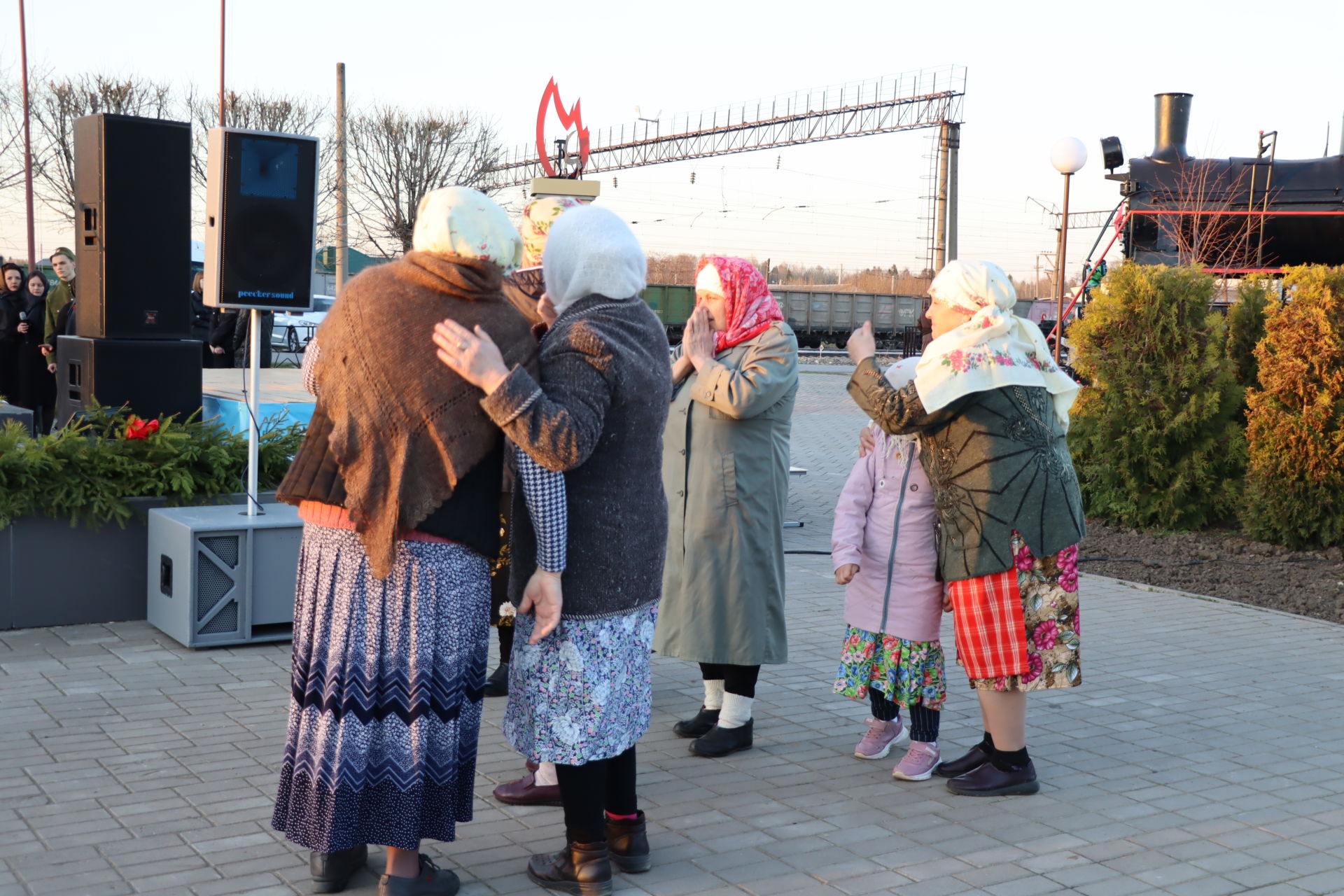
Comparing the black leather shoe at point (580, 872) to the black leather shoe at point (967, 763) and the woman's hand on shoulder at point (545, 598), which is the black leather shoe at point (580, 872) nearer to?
the woman's hand on shoulder at point (545, 598)

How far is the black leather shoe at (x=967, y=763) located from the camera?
4.11m

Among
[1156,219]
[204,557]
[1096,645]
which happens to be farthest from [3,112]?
[1096,645]

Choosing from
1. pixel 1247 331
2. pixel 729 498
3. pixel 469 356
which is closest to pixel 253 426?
pixel 729 498

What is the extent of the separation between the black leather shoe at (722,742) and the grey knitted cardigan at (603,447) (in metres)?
1.36

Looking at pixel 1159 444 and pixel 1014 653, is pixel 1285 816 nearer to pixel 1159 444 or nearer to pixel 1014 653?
pixel 1014 653

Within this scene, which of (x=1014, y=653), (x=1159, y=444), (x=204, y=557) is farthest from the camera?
(x=1159, y=444)

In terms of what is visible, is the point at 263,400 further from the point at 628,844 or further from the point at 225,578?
the point at 628,844

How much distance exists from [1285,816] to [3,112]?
3144cm

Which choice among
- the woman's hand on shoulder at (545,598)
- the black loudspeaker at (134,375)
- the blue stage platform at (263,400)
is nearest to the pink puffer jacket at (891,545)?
the woman's hand on shoulder at (545,598)

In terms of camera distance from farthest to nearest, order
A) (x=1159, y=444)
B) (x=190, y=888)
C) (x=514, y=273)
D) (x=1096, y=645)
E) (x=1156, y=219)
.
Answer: (x=1156, y=219) → (x=1159, y=444) → (x=1096, y=645) → (x=514, y=273) → (x=190, y=888)

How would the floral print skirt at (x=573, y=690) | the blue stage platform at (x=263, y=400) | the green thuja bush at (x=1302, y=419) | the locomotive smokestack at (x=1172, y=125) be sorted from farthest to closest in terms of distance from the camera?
the locomotive smokestack at (x=1172, y=125) → the green thuja bush at (x=1302, y=419) → the blue stage platform at (x=263, y=400) → the floral print skirt at (x=573, y=690)

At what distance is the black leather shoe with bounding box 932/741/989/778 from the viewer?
13.5 ft

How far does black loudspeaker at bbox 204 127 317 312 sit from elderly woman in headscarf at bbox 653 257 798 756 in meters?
2.44

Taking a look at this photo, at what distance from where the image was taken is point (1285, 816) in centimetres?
385
